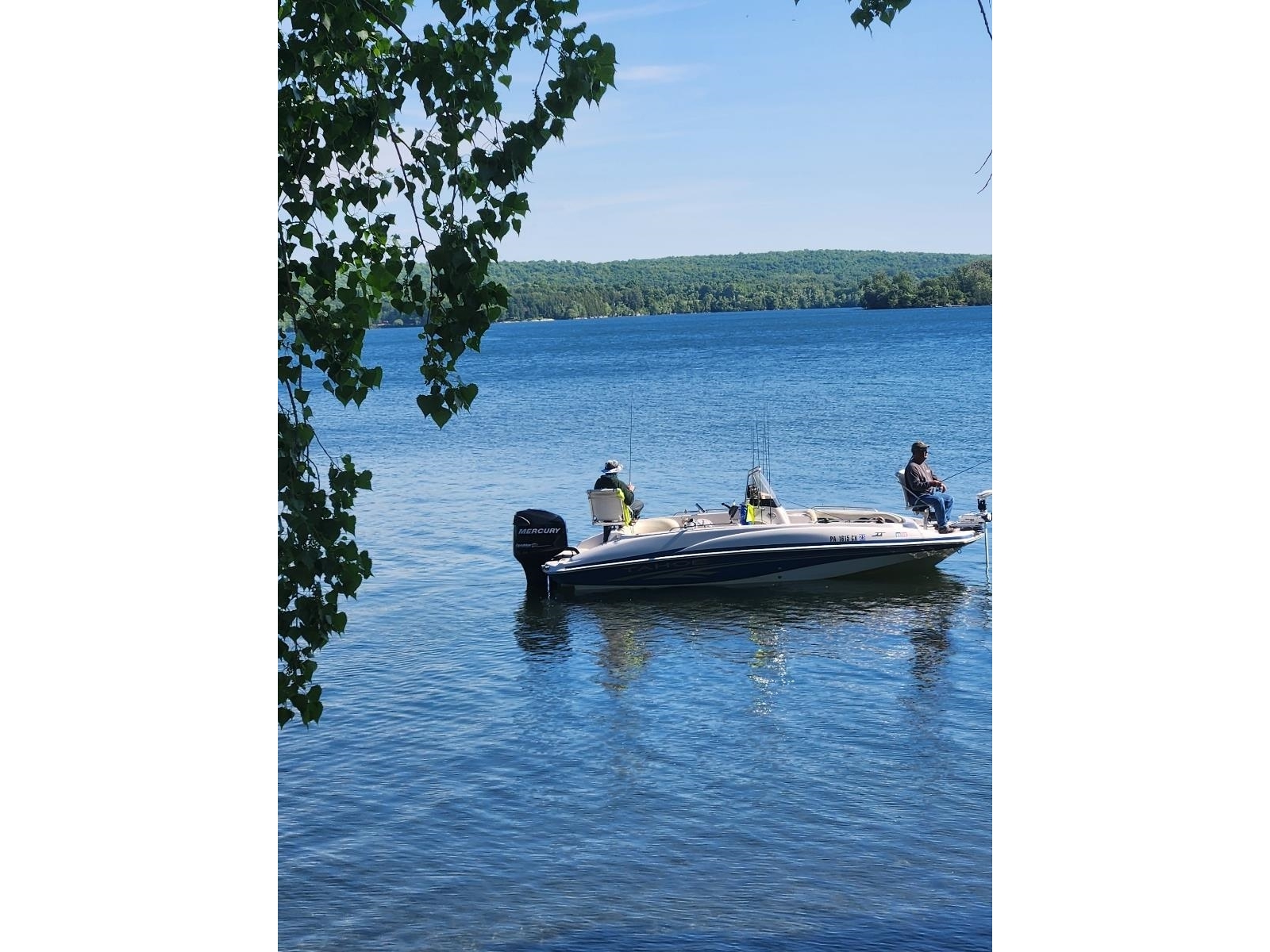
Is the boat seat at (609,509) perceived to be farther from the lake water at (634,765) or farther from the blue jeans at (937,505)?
the blue jeans at (937,505)

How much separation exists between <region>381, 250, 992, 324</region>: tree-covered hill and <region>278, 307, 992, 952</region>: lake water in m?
91.8

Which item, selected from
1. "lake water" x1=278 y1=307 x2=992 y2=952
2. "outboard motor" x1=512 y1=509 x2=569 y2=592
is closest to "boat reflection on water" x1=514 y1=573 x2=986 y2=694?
"lake water" x1=278 y1=307 x2=992 y2=952

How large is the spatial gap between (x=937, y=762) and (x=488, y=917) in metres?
4.15

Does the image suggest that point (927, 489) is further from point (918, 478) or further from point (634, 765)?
point (634, 765)

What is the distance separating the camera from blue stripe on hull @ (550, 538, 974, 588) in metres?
16.1

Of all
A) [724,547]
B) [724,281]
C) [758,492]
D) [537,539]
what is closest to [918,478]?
[758,492]

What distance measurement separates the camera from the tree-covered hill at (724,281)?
4508 inches

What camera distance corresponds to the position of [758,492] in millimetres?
16578

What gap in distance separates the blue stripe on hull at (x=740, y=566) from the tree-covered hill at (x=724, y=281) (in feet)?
306

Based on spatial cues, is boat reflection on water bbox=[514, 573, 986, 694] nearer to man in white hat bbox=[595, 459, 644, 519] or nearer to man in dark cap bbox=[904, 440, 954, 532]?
man in dark cap bbox=[904, 440, 954, 532]

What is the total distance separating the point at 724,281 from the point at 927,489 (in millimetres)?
108907
